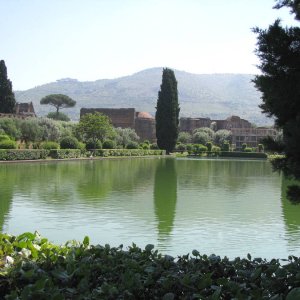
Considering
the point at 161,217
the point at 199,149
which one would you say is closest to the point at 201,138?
the point at 199,149

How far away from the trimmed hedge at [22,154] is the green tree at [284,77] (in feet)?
88.6

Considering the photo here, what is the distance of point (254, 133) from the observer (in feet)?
289

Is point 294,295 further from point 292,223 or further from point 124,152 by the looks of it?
point 124,152

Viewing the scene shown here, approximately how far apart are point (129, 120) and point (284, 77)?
75.7 metres

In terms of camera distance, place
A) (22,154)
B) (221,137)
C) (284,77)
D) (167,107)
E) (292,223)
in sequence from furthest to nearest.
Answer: (221,137), (167,107), (22,154), (292,223), (284,77)

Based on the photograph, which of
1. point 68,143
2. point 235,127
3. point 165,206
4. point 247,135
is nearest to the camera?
point 165,206

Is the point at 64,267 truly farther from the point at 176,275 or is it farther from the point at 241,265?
the point at 241,265

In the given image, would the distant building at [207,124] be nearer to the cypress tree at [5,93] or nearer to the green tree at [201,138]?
the green tree at [201,138]

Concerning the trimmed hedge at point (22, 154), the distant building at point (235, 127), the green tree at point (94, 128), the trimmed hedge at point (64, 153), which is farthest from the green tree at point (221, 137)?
the trimmed hedge at point (22, 154)

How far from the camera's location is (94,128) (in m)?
43.8

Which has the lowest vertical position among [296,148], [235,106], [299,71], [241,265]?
[241,265]

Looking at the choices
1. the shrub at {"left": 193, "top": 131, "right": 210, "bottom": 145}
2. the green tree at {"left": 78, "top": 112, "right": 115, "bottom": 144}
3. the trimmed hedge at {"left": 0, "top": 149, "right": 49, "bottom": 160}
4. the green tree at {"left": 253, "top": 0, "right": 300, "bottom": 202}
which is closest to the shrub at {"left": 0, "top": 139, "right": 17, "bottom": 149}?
the trimmed hedge at {"left": 0, "top": 149, "right": 49, "bottom": 160}

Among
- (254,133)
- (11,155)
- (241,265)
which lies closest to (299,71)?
(241,265)

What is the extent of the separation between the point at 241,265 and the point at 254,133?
87.0 m
